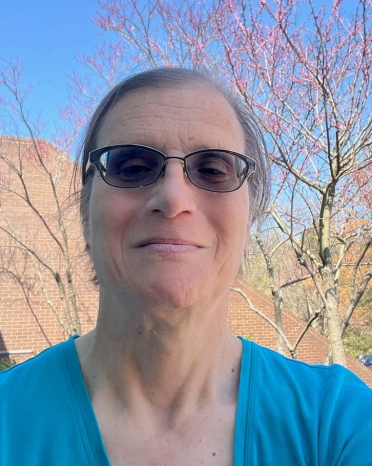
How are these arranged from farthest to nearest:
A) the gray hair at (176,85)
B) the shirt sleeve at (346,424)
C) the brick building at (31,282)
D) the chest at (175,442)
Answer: the brick building at (31,282)
the gray hair at (176,85)
the chest at (175,442)
the shirt sleeve at (346,424)

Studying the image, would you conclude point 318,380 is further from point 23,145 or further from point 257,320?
point 257,320

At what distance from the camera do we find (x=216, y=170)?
128 cm

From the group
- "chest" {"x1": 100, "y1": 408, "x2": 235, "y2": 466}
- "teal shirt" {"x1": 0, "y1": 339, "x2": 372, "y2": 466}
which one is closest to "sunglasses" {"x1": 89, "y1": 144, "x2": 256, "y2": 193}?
"teal shirt" {"x1": 0, "y1": 339, "x2": 372, "y2": 466}

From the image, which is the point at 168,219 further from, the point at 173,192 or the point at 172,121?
the point at 172,121

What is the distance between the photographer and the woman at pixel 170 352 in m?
1.15

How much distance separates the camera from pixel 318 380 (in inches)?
52.4

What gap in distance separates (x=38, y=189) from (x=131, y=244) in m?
10.1

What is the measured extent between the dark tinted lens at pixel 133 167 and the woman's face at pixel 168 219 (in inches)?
1.0

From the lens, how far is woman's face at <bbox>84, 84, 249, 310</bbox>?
114 centimetres

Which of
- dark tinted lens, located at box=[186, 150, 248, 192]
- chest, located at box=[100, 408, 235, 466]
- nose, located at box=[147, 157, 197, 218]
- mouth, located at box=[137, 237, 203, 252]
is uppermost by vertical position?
dark tinted lens, located at box=[186, 150, 248, 192]

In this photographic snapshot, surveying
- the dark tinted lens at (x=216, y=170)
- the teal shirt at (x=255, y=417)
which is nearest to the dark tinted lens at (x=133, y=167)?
the dark tinted lens at (x=216, y=170)

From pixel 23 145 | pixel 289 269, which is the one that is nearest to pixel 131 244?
pixel 289 269

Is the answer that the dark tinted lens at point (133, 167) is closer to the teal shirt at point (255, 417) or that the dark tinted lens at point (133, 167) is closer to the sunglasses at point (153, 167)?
the sunglasses at point (153, 167)

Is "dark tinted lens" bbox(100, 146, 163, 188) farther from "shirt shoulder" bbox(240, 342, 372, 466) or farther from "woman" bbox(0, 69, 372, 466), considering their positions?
"shirt shoulder" bbox(240, 342, 372, 466)
